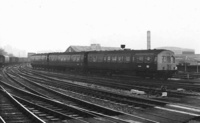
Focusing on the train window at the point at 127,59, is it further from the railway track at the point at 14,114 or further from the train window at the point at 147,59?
the railway track at the point at 14,114

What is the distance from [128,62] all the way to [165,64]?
386 centimetres

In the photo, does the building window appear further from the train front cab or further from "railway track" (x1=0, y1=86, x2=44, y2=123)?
"railway track" (x1=0, y1=86, x2=44, y2=123)

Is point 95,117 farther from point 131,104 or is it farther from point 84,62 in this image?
point 84,62

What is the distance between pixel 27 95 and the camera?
14.2m

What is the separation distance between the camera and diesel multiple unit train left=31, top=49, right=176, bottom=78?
22.6m

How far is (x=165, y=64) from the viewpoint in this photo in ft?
74.8

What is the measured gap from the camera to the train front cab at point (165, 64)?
2236 cm

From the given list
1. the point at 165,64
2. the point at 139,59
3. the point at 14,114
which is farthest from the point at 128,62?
the point at 14,114

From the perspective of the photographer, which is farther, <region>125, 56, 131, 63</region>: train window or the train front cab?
<region>125, 56, 131, 63</region>: train window

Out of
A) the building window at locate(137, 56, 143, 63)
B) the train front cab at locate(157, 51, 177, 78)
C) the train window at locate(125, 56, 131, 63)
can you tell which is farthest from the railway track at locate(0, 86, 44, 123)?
the train window at locate(125, 56, 131, 63)

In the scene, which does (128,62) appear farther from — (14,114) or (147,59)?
(14,114)

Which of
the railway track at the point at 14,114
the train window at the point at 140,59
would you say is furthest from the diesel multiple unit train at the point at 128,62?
the railway track at the point at 14,114

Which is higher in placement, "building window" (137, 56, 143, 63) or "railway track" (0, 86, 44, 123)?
"building window" (137, 56, 143, 63)

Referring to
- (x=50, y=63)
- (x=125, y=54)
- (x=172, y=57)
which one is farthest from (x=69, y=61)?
(x=172, y=57)
